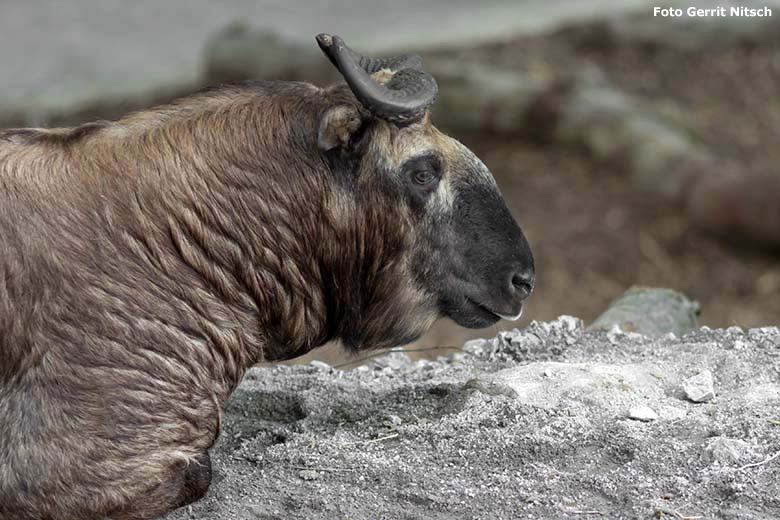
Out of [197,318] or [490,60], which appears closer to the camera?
[197,318]

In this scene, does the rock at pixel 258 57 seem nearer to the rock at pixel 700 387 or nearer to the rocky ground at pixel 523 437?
the rocky ground at pixel 523 437

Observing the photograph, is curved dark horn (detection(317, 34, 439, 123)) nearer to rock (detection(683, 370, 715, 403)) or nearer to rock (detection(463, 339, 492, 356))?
rock (detection(683, 370, 715, 403))

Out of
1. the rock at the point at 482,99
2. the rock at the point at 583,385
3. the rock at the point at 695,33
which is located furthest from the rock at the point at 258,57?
the rock at the point at 583,385

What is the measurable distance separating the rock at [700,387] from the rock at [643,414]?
26 centimetres

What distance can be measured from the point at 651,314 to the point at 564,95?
732 centimetres

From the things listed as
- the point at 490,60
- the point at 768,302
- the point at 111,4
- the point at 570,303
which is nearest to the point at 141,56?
the point at 111,4

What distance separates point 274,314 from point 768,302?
754 centimetres

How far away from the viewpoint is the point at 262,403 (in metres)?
5.67

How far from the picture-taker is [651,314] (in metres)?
6.92

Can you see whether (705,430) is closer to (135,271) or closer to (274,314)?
(274,314)

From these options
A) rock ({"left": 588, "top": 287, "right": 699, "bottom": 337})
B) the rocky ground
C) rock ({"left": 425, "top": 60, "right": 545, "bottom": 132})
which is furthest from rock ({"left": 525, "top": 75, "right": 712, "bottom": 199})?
the rocky ground

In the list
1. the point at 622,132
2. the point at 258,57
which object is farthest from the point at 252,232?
the point at 258,57

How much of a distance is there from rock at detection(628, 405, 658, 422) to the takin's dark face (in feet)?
2.05

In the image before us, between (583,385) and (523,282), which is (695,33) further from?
(523,282)
